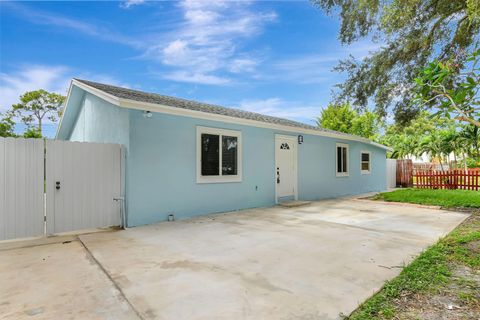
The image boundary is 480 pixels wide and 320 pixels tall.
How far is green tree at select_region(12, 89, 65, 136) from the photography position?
2742 cm

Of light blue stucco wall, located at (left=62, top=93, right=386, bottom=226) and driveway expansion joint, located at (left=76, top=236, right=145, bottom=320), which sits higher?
light blue stucco wall, located at (left=62, top=93, right=386, bottom=226)

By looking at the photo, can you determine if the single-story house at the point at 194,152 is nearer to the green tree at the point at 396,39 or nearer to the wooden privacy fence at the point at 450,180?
Result: the green tree at the point at 396,39

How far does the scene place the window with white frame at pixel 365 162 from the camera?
1458 centimetres

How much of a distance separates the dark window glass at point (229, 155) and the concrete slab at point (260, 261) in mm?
1619

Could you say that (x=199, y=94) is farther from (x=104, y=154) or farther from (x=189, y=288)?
(x=189, y=288)

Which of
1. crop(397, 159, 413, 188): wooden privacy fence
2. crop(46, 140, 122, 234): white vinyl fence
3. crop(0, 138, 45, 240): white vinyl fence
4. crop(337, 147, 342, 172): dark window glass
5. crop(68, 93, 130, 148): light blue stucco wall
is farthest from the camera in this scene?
crop(397, 159, 413, 188): wooden privacy fence

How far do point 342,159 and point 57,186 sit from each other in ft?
37.2

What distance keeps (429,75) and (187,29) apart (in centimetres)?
941

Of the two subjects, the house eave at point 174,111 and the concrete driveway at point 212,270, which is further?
the house eave at point 174,111

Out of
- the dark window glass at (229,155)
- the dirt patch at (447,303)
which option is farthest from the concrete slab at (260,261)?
the dark window glass at (229,155)

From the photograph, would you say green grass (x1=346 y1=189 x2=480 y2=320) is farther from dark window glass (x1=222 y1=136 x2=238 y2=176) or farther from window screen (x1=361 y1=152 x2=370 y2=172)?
window screen (x1=361 y1=152 x2=370 y2=172)

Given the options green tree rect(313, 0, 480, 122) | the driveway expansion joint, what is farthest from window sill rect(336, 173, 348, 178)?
the driveway expansion joint

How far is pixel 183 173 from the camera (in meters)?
7.39

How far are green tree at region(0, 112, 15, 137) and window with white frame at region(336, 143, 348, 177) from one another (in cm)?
2611
